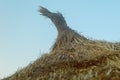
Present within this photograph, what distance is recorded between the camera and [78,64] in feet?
39.0

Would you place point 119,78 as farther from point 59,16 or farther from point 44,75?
point 59,16

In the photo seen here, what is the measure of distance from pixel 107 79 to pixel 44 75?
202cm

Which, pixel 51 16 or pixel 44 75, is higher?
pixel 51 16

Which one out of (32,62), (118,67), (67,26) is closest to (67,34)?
(67,26)

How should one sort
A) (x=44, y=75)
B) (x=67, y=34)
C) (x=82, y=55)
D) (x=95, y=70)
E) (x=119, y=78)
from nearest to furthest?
1. (x=119, y=78)
2. (x=95, y=70)
3. (x=44, y=75)
4. (x=82, y=55)
5. (x=67, y=34)

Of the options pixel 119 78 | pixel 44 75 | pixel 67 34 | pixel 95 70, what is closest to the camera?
pixel 119 78

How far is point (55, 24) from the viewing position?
54.2 feet

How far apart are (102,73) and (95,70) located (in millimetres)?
325

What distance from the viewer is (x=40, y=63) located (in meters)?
12.9

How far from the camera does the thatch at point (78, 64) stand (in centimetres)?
1082

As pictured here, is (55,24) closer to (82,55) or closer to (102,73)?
(82,55)

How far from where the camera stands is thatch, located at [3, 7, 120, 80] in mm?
10824

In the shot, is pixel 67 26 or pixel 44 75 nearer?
pixel 44 75

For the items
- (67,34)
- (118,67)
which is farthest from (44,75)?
(67,34)
